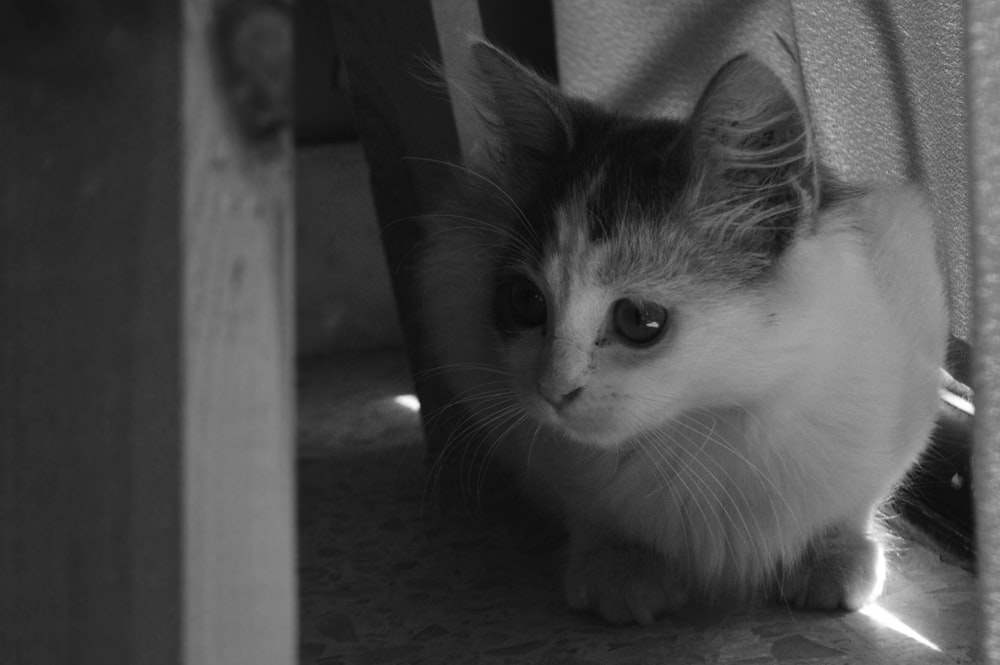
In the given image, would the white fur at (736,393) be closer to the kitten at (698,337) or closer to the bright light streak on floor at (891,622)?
the kitten at (698,337)

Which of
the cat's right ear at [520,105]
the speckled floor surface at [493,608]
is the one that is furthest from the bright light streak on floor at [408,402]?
the cat's right ear at [520,105]

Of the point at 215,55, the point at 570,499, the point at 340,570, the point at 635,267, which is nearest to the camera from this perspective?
the point at 215,55

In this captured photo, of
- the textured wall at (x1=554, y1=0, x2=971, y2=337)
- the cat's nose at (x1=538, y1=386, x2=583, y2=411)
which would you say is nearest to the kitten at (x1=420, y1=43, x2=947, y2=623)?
the cat's nose at (x1=538, y1=386, x2=583, y2=411)

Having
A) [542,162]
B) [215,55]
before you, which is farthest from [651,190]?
[215,55]

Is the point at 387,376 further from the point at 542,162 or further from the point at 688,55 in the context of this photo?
the point at 542,162

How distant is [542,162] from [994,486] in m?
0.80

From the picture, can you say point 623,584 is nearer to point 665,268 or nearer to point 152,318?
point 665,268

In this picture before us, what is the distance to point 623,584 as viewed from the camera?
1.52 m

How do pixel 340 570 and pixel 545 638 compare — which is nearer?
pixel 545 638

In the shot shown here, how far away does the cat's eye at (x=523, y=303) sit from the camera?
1.45m

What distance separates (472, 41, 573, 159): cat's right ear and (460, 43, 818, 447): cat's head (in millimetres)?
113

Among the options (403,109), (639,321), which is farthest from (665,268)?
(403,109)

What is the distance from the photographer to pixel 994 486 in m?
1.05

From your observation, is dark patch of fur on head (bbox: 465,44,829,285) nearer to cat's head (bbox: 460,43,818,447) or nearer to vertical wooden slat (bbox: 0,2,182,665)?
cat's head (bbox: 460,43,818,447)
